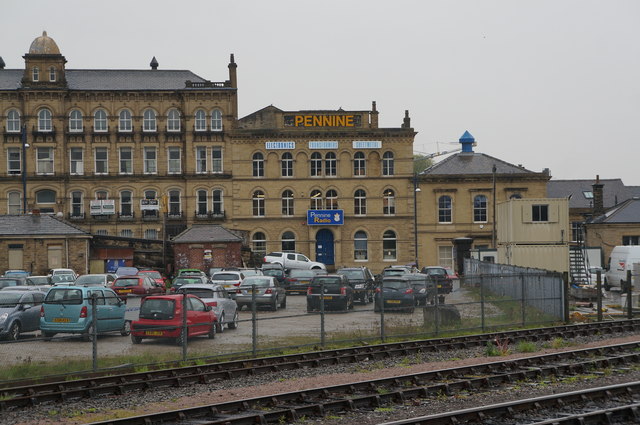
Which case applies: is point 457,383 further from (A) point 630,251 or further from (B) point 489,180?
(B) point 489,180

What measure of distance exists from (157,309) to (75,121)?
156 ft

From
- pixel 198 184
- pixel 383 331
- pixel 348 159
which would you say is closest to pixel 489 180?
pixel 348 159

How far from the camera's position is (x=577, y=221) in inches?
2975

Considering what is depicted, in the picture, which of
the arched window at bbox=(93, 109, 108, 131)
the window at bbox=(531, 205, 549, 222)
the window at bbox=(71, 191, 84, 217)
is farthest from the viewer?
the arched window at bbox=(93, 109, 108, 131)

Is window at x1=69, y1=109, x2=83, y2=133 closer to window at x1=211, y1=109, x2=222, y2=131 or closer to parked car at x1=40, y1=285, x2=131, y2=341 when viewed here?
window at x1=211, y1=109, x2=222, y2=131

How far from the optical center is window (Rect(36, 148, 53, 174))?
65.4 metres

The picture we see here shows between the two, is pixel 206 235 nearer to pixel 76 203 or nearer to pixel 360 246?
pixel 76 203

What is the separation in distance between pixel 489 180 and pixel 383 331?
43.7 meters

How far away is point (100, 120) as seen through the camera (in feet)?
217

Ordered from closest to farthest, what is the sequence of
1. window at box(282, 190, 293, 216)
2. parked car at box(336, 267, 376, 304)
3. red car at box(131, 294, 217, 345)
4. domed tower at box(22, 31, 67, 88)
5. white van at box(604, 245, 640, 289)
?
1. red car at box(131, 294, 217, 345)
2. parked car at box(336, 267, 376, 304)
3. white van at box(604, 245, 640, 289)
4. domed tower at box(22, 31, 67, 88)
5. window at box(282, 190, 293, 216)

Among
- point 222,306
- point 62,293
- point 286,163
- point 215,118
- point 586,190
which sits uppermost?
point 215,118

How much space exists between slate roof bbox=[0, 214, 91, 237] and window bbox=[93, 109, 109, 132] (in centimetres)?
1351

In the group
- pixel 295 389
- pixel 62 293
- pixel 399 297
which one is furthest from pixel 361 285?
pixel 295 389

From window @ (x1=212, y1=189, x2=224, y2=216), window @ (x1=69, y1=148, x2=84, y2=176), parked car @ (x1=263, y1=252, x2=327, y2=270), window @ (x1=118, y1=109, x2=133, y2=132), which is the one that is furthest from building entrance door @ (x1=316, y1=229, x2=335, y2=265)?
window @ (x1=69, y1=148, x2=84, y2=176)
